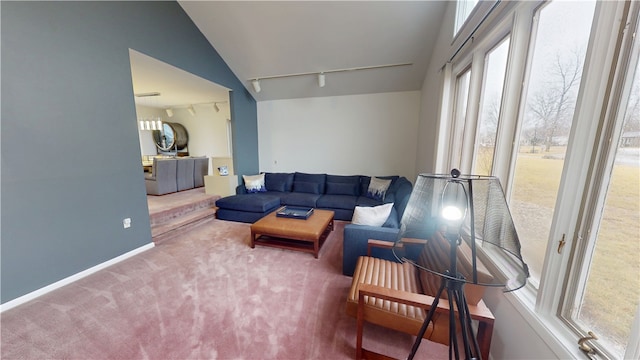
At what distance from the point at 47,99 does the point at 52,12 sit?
0.79 meters

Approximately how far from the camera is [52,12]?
1.95 metres

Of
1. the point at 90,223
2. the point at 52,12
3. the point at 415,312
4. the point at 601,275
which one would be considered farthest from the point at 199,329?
the point at 52,12

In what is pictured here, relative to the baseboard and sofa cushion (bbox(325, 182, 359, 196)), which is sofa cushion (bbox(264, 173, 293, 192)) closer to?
sofa cushion (bbox(325, 182, 359, 196))

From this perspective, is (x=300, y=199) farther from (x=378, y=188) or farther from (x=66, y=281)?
(x=66, y=281)

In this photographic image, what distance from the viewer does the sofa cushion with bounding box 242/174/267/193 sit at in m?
4.46

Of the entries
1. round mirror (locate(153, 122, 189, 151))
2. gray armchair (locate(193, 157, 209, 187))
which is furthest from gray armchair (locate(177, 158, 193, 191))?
round mirror (locate(153, 122, 189, 151))

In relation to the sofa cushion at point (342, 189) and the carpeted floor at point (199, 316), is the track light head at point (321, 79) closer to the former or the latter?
the sofa cushion at point (342, 189)

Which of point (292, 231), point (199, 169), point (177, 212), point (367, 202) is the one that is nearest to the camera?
point (292, 231)

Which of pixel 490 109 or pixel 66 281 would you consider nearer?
pixel 490 109

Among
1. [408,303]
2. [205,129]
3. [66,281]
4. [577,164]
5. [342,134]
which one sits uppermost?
[205,129]

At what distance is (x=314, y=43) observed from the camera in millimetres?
3363

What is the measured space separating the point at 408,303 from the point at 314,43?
3.61 metres

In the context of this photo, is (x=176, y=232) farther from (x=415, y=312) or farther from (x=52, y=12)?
(x=415, y=312)

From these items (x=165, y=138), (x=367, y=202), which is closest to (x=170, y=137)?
(x=165, y=138)
